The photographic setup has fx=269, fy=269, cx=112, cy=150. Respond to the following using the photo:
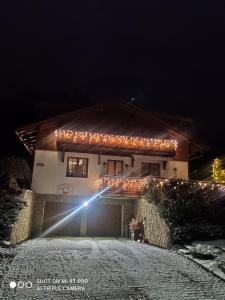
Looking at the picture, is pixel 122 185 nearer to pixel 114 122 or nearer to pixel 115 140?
pixel 115 140

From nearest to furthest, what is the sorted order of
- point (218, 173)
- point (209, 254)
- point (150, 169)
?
point (209, 254), point (150, 169), point (218, 173)

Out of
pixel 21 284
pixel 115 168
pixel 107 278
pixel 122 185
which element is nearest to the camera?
pixel 21 284

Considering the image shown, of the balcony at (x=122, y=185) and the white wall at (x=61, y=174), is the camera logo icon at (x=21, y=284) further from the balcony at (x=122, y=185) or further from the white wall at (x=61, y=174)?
the white wall at (x=61, y=174)

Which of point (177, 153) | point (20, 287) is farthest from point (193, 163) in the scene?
point (20, 287)

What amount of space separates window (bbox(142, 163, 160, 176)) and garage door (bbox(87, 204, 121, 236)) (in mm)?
3807

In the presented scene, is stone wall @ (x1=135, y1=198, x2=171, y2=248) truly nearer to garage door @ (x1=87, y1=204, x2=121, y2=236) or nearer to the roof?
garage door @ (x1=87, y1=204, x2=121, y2=236)

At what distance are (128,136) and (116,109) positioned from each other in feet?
11.3

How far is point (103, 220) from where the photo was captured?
2183cm

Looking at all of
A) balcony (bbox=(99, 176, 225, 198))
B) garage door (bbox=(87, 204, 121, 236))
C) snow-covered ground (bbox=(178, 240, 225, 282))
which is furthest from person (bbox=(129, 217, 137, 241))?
snow-covered ground (bbox=(178, 240, 225, 282))

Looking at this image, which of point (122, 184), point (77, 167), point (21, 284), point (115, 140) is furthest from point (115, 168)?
point (21, 284)

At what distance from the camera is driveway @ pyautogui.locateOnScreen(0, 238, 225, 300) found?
7066 millimetres

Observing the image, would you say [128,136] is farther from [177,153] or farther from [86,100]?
[86,100]

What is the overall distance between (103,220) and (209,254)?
11.9 metres

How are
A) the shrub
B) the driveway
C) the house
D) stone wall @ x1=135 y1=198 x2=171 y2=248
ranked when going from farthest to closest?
the house
stone wall @ x1=135 y1=198 x2=171 y2=248
the shrub
the driveway
